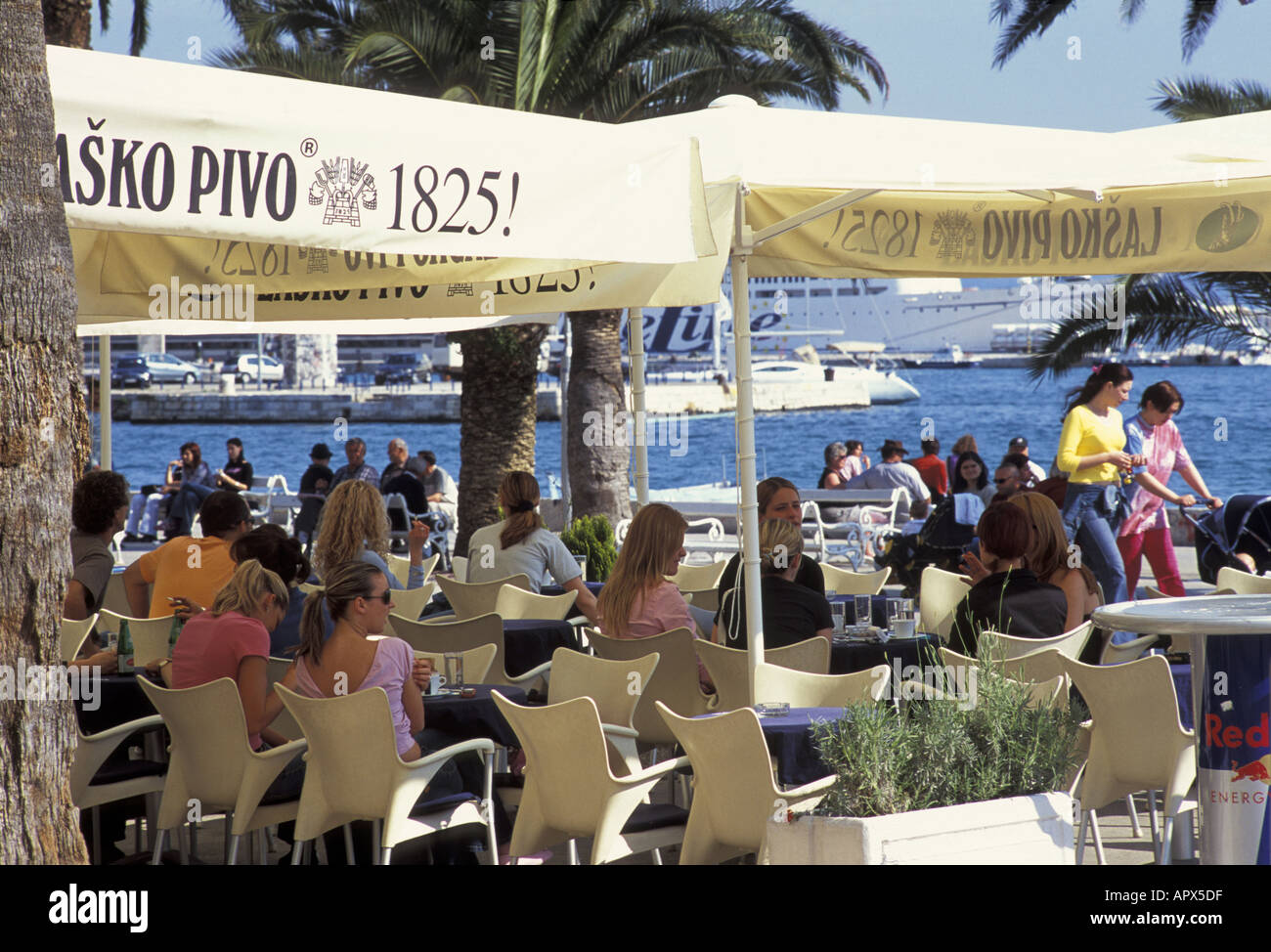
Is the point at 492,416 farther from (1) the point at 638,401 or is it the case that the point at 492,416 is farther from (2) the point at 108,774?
(2) the point at 108,774

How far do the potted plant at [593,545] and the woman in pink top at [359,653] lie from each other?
5.44 m

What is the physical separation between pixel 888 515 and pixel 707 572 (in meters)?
8.11

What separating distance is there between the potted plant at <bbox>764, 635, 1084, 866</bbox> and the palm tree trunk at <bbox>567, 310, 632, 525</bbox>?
1032cm

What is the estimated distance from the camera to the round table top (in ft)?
12.0

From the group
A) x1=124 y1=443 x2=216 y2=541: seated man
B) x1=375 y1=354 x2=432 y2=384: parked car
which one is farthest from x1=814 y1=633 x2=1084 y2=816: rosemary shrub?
x1=375 y1=354 x2=432 y2=384: parked car

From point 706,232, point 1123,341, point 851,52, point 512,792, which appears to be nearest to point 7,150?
point 706,232

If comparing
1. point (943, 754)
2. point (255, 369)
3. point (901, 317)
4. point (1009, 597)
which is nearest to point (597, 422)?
point (1009, 597)

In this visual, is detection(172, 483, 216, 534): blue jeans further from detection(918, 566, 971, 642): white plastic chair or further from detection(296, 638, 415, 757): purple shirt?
detection(296, 638, 415, 757): purple shirt

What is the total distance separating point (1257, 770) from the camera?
3.88 metres

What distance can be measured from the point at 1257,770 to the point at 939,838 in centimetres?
91

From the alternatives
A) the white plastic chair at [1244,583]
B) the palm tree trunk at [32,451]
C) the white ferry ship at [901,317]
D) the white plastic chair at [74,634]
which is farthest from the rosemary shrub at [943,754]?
the white ferry ship at [901,317]

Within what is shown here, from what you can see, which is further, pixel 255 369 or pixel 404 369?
pixel 404 369

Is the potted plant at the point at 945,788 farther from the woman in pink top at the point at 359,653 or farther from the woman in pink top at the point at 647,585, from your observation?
the woman in pink top at the point at 647,585

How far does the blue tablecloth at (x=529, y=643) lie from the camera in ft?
23.3
